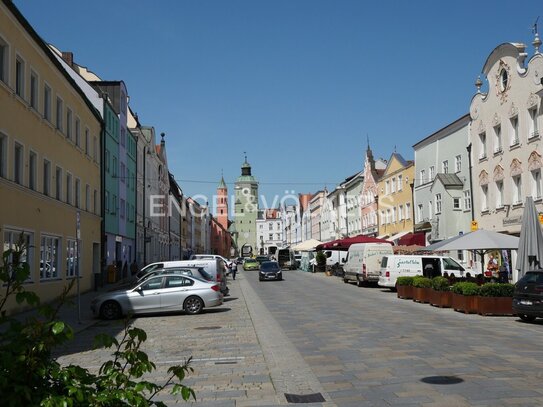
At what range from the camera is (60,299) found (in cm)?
399

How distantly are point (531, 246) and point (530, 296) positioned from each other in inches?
142

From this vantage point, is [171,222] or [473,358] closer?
[473,358]

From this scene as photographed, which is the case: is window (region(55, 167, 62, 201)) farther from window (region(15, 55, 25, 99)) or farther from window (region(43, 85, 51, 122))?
window (region(15, 55, 25, 99))

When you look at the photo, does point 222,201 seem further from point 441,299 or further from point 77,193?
point 441,299

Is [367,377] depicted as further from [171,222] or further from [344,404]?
[171,222]

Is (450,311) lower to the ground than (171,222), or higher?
lower

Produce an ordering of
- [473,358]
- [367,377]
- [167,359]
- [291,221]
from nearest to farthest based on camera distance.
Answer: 1. [367,377]
2. [473,358]
3. [167,359]
4. [291,221]

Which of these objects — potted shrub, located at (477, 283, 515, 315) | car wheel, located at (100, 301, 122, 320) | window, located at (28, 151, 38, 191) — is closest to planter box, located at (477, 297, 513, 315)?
potted shrub, located at (477, 283, 515, 315)

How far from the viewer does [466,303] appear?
19.7 metres

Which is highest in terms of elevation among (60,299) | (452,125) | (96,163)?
(452,125)

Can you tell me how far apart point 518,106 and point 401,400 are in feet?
90.3

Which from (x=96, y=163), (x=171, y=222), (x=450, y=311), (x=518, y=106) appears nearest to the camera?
(x=450, y=311)

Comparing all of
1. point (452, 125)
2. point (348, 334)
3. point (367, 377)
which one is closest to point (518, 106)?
point (452, 125)

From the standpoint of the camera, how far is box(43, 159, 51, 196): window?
79.5 ft
